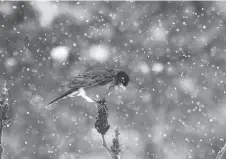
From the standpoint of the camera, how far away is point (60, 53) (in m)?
8.24

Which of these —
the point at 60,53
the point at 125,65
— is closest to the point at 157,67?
the point at 125,65

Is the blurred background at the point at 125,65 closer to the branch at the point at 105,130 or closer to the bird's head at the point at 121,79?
the bird's head at the point at 121,79

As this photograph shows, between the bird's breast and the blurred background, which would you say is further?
the blurred background

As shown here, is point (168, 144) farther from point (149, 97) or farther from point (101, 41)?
point (101, 41)

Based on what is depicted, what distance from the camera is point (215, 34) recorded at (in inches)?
314

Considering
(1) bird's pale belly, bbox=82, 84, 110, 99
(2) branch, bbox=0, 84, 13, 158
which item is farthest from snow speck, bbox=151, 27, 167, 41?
(2) branch, bbox=0, 84, 13, 158

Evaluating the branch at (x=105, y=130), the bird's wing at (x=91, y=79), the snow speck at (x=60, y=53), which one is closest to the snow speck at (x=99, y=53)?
the snow speck at (x=60, y=53)

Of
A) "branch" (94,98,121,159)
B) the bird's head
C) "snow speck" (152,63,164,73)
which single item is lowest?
"branch" (94,98,121,159)

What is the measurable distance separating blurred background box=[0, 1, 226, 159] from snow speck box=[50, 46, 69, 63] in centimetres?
3

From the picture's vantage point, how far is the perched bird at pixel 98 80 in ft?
11.2

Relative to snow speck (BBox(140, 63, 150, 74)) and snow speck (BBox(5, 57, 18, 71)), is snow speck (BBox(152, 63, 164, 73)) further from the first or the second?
snow speck (BBox(5, 57, 18, 71))

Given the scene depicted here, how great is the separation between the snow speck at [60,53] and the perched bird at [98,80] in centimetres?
481

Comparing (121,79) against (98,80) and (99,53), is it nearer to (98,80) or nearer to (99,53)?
(98,80)

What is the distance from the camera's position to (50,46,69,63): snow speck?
820cm
